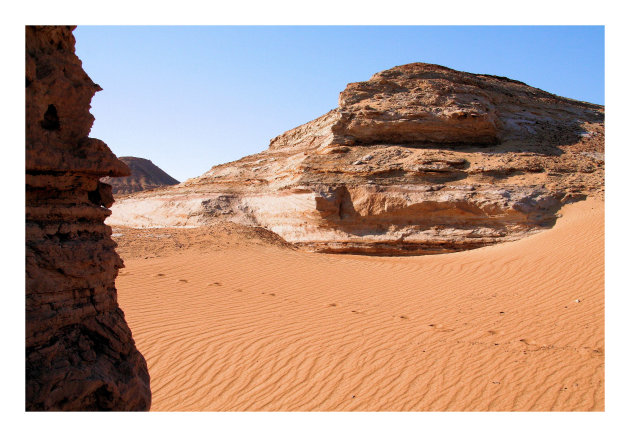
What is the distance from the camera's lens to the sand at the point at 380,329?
17.5ft

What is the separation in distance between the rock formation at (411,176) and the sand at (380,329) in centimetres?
205

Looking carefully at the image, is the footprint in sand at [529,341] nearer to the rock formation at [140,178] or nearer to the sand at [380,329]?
the sand at [380,329]

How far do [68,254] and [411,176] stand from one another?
13.7 meters

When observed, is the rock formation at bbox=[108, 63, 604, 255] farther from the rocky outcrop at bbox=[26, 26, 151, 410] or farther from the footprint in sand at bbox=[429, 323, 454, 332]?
the rocky outcrop at bbox=[26, 26, 151, 410]

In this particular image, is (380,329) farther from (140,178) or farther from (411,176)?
(140,178)

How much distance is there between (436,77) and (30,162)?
20.6m

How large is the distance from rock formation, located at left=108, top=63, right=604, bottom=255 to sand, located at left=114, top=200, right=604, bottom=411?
2.05m

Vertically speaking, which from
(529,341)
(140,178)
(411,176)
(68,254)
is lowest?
(529,341)

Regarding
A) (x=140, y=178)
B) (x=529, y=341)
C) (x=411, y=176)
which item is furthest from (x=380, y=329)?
(x=140, y=178)

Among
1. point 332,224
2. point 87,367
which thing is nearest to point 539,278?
point 332,224

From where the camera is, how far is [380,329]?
743 cm

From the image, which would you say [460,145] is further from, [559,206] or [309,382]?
[309,382]

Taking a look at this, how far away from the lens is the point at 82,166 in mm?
3635

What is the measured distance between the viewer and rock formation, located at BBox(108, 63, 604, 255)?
15.3 metres
